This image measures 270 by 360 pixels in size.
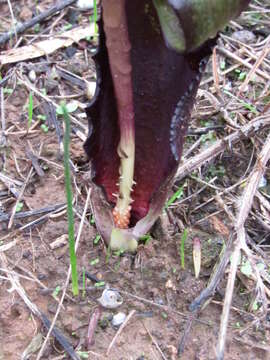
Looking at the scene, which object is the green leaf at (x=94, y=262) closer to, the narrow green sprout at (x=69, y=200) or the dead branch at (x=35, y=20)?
the narrow green sprout at (x=69, y=200)

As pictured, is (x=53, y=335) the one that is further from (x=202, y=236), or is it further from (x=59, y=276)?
(x=202, y=236)

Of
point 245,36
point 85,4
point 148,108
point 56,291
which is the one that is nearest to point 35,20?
point 85,4

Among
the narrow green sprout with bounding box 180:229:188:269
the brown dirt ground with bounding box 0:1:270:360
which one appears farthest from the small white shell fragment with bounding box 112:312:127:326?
the narrow green sprout with bounding box 180:229:188:269

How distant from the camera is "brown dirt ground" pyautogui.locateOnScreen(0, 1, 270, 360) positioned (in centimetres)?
79

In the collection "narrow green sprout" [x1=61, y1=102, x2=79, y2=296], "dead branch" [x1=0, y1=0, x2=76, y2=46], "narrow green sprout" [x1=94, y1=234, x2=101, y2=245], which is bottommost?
"narrow green sprout" [x1=94, y1=234, x2=101, y2=245]

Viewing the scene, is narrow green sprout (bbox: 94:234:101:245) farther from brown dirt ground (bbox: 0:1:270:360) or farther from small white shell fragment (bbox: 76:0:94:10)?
small white shell fragment (bbox: 76:0:94:10)

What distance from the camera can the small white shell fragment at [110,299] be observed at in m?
0.82

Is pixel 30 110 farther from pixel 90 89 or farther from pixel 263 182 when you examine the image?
pixel 263 182

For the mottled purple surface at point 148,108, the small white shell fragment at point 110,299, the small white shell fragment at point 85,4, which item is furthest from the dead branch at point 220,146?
the small white shell fragment at point 85,4

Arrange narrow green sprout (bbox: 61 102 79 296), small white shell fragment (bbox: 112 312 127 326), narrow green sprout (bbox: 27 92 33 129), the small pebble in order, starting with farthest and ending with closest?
the small pebble
narrow green sprout (bbox: 27 92 33 129)
small white shell fragment (bbox: 112 312 127 326)
narrow green sprout (bbox: 61 102 79 296)

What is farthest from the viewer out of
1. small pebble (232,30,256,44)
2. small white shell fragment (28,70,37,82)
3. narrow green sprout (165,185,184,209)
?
small pebble (232,30,256,44)

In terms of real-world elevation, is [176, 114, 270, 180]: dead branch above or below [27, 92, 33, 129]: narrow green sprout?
below

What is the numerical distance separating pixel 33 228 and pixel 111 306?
199mm

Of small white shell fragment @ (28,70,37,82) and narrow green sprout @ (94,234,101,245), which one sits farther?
small white shell fragment @ (28,70,37,82)
